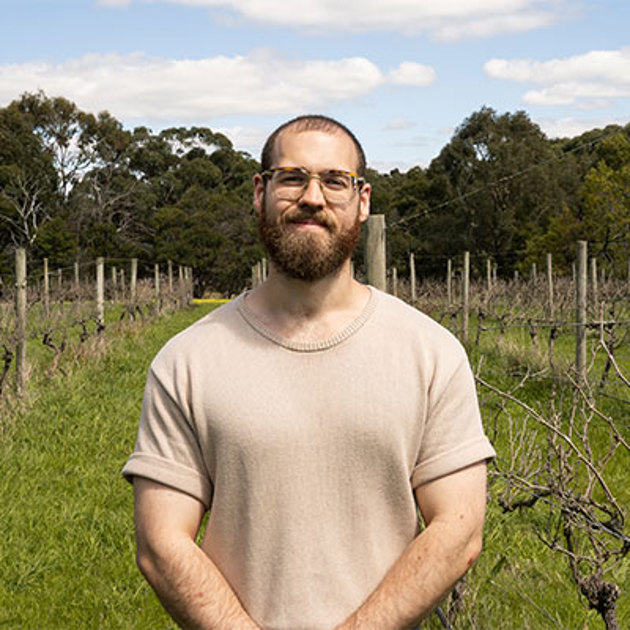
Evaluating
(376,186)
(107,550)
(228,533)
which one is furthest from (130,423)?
(376,186)

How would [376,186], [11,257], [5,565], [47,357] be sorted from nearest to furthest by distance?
[5,565]
[47,357]
[11,257]
[376,186]

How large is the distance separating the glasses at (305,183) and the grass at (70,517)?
8.59 feet

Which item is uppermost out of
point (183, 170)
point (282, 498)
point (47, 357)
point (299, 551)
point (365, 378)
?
point (183, 170)

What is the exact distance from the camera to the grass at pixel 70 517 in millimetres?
3885

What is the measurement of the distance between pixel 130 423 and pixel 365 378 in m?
5.76

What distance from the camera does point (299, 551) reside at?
1.71m

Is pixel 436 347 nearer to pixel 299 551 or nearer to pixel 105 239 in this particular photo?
pixel 299 551

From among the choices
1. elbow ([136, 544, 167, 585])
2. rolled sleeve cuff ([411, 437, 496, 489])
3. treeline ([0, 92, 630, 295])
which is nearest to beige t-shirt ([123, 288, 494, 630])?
rolled sleeve cuff ([411, 437, 496, 489])

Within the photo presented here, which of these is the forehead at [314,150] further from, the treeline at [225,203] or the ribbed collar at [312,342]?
the treeline at [225,203]

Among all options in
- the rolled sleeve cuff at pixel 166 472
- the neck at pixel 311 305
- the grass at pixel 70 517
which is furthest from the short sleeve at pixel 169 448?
the grass at pixel 70 517

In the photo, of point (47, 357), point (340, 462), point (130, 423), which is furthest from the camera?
point (47, 357)

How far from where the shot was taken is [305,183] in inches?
69.5

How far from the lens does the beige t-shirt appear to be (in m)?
1.70

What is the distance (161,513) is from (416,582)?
21.3 inches
